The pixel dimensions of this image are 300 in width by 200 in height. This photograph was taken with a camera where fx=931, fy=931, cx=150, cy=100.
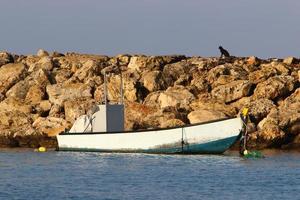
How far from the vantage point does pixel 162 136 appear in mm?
62156

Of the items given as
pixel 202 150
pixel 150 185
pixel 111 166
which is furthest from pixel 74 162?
pixel 150 185

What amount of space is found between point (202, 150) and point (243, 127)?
330 cm

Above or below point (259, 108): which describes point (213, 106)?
above

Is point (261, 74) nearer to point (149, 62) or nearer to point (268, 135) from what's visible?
point (149, 62)

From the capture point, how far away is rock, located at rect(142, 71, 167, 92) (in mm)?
79438

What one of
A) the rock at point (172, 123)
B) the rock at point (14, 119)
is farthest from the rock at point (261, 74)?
the rock at point (14, 119)

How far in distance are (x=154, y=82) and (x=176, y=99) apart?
4.93 metres

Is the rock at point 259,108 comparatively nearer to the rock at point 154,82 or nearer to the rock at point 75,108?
the rock at point 154,82

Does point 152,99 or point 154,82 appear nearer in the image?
point 152,99

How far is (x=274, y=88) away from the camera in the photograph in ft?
246

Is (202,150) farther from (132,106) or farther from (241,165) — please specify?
(132,106)

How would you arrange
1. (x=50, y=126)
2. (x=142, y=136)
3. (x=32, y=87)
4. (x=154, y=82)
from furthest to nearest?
(x=32, y=87)
(x=154, y=82)
(x=50, y=126)
(x=142, y=136)

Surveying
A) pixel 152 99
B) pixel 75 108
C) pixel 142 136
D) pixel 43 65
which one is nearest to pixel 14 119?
pixel 75 108

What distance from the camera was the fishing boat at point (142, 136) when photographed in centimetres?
6100
